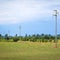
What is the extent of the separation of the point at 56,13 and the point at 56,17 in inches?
33.5

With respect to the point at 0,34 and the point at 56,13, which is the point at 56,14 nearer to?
the point at 56,13

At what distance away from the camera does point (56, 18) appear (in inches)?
2322

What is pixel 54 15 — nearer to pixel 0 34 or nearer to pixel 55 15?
pixel 55 15

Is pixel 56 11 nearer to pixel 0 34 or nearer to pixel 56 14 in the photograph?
pixel 56 14

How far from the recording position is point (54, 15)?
197 feet

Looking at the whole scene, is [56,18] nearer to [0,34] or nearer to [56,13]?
[56,13]

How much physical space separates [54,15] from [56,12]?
0.91 metres

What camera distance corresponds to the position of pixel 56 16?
59500 millimetres

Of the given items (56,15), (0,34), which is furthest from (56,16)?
(0,34)

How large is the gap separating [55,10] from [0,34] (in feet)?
263

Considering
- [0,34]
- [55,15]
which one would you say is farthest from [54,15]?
[0,34]

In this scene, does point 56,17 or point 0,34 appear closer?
point 56,17

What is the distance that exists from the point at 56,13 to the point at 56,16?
0.67m

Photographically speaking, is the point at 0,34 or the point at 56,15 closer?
the point at 56,15
